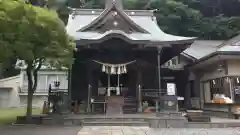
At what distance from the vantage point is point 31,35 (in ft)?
29.9

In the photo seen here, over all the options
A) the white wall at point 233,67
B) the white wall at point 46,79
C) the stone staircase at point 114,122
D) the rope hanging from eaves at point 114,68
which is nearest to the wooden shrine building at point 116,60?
the rope hanging from eaves at point 114,68

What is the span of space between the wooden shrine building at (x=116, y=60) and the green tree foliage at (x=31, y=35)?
284cm

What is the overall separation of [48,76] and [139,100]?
1420 centimetres

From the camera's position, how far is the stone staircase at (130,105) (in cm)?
1404

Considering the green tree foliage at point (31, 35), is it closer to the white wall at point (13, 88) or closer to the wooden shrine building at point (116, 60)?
the wooden shrine building at point (116, 60)

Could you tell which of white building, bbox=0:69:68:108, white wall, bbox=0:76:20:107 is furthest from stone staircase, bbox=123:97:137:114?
white wall, bbox=0:76:20:107

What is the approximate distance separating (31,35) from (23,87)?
1820 centimetres

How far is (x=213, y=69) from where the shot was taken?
1524 centimetres

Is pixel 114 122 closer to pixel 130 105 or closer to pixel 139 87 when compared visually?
pixel 139 87

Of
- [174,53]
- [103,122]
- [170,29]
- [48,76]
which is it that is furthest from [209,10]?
[103,122]

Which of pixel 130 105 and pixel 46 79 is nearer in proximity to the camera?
pixel 130 105

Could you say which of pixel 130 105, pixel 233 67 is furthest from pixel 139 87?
pixel 233 67


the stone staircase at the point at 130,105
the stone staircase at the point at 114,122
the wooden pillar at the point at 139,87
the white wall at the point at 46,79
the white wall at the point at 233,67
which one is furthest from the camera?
the white wall at the point at 46,79

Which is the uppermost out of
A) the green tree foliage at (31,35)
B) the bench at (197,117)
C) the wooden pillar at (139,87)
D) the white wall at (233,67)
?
the green tree foliage at (31,35)
